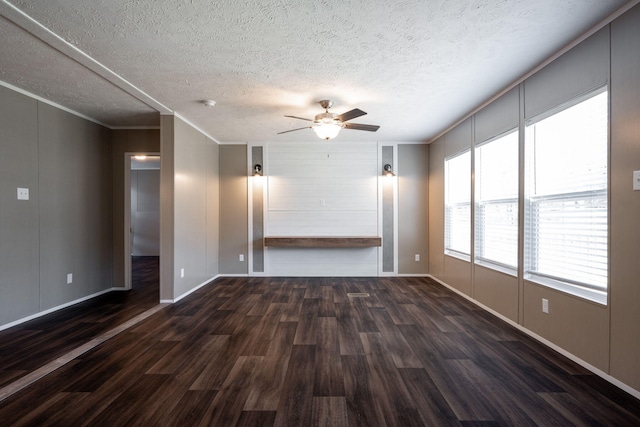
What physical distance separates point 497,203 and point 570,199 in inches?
38.7

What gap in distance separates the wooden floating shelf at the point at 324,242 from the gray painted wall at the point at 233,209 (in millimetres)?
624

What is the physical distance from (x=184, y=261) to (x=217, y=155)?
2188 mm

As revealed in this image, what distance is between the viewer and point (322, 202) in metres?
5.29

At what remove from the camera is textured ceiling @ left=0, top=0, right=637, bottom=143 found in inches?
72.9

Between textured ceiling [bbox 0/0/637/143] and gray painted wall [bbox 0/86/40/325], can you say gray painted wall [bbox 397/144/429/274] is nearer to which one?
textured ceiling [bbox 0/0/637/143]

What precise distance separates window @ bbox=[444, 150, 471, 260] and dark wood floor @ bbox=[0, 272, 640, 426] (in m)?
1.21

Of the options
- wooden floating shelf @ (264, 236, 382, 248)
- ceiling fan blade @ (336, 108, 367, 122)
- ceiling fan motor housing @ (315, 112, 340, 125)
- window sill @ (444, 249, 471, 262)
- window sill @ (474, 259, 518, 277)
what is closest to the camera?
ceiling fan blade @ (336, 108, 367, 122)

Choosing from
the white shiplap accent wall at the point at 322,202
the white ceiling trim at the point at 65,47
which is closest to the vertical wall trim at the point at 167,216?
the white ceiling trim at the point at 65,47

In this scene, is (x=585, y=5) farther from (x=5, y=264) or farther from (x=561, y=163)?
(x=5, y=264)

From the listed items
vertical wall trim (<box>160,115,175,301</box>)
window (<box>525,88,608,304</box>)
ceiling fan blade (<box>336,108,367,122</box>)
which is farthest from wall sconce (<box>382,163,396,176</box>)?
vertical wall trim (<box>160,115,175,301</box>)

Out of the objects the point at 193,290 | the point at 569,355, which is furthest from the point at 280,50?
the point at 193,290

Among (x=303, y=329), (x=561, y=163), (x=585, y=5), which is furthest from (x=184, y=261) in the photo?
(x=585, y=5)

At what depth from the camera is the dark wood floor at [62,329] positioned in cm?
222

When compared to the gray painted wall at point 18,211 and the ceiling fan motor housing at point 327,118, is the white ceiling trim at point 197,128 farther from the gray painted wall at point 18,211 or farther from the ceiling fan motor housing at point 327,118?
the ceiling fan motor housing at point 327,118
